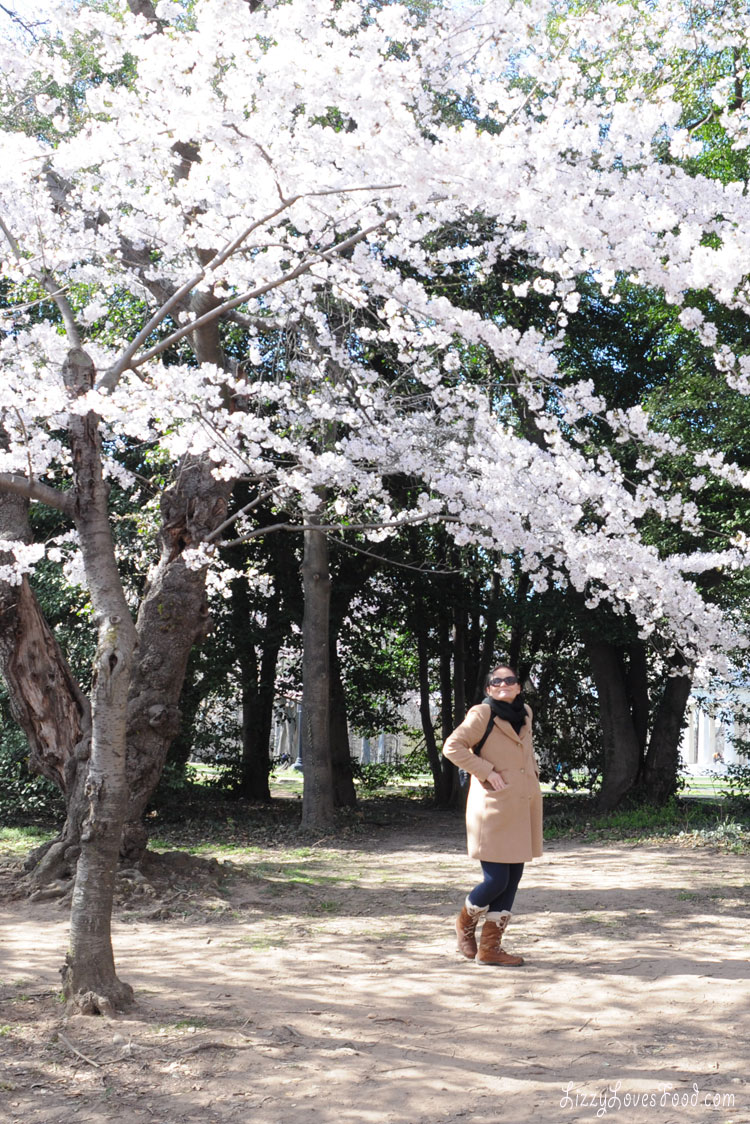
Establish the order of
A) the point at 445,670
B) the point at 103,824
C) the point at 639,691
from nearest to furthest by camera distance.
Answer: the point at 103,824, the point at 639,691, the point at 445,670

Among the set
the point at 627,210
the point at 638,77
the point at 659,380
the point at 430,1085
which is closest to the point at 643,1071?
the point at 430,1085

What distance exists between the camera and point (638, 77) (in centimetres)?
904

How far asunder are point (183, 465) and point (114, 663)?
160 inches

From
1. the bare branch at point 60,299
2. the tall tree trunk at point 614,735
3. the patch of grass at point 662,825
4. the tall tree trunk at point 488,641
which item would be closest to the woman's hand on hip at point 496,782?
the bare branch at point 60,299

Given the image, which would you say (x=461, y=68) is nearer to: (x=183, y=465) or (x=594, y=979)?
(x=183, y=465)

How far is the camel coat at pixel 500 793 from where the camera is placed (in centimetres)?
505

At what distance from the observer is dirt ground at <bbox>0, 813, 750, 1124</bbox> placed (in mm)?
3393

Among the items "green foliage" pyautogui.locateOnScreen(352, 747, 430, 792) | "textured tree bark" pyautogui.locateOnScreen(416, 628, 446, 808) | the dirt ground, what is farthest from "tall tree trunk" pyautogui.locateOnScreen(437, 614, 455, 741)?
the dirt ground

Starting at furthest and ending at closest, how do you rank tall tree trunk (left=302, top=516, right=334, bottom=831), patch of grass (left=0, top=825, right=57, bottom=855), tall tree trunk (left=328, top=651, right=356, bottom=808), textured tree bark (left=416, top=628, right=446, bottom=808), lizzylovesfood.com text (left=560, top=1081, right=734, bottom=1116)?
textured tree bark (left=416, top=628, right=446, bottom=808)
tall tree trunk (left=328, top=651, right=356, bottom=808)
tall tree trunk (left=302, top=516, right=334, bottom=831)
patch of grass (left=0, top=825, right=57, bottom=855)
lizzylovesfood.com text (left=560, top=1081, right=734, bottom=1116)

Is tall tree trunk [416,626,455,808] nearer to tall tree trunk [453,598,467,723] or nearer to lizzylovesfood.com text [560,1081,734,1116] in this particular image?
tall tree trunk [453,598,467,723]

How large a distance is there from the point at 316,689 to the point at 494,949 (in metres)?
7.81

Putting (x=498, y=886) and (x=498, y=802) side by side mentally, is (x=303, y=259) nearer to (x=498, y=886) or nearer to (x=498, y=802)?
(x=498, y=802)

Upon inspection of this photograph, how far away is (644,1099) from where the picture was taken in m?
3.37

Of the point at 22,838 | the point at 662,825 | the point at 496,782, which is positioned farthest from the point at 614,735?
the point at 496,782
